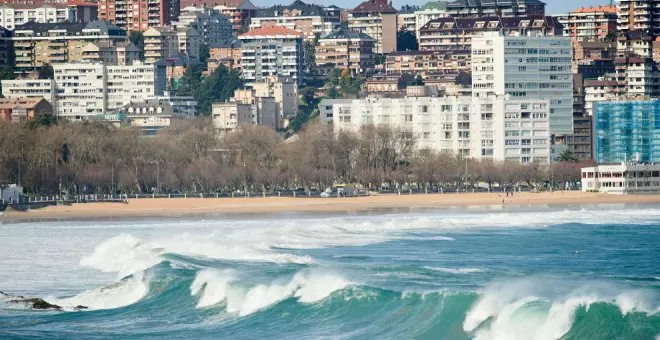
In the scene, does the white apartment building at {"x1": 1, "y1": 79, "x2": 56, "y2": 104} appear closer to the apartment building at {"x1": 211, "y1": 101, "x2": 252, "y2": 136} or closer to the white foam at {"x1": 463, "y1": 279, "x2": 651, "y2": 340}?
the apartment building at {"x1": 211, "y1": 101, "x2": 252, "y2": 136}

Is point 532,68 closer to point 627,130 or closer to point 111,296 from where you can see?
point 627,130

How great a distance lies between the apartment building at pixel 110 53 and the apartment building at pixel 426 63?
2781cm

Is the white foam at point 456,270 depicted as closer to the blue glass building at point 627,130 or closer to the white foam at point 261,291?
the white foam at point 261,291

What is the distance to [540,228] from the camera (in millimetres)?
75812

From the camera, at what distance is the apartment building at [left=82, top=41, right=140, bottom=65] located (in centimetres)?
19388

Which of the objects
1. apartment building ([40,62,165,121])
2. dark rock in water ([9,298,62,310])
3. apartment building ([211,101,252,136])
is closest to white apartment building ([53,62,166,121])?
apartment building ([40,62,165,121])

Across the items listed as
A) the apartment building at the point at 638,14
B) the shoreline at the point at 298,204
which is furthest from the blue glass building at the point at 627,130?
the apartment building at the point at 638,14

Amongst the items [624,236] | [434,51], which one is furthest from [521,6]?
[624,236]

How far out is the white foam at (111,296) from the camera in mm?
47219

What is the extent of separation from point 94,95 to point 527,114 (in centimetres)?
6156

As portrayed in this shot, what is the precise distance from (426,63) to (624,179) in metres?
87.0

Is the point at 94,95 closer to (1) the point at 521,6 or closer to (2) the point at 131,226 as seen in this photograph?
(1) the point at 521,6

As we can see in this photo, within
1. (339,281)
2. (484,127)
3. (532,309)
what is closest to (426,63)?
(484,127)

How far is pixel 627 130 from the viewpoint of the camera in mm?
140375
